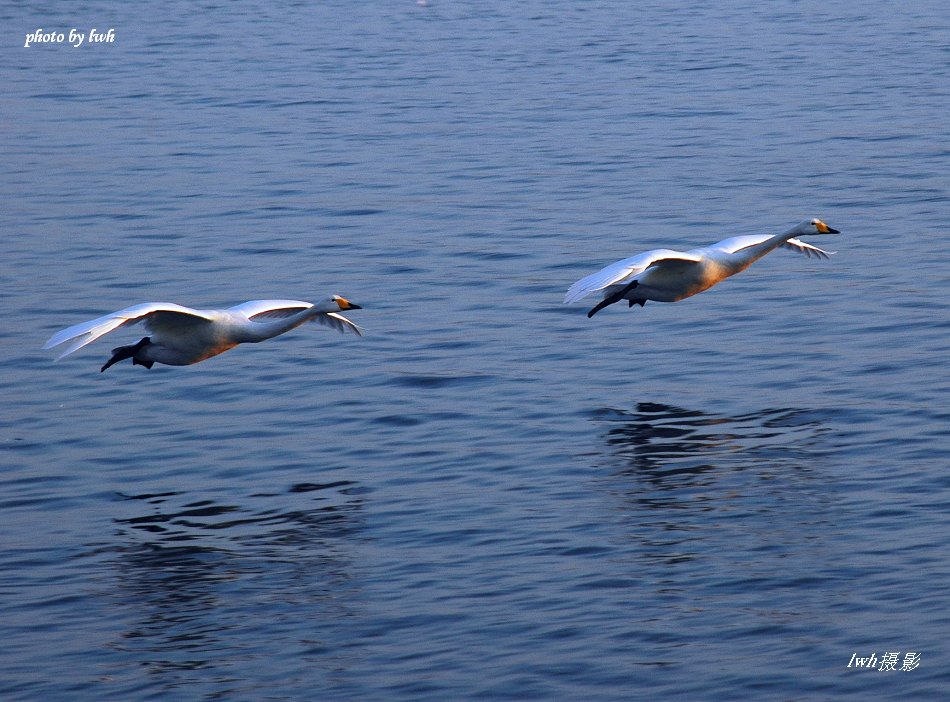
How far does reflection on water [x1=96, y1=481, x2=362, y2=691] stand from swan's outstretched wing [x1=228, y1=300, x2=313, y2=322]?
251cm

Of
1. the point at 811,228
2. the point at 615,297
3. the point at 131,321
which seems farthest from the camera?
the point at 811,228

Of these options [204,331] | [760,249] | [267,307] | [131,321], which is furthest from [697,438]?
[131,321]

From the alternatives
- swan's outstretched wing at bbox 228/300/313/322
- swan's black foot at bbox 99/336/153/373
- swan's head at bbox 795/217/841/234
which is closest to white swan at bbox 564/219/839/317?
swan's head at bbox 795/217/841/234

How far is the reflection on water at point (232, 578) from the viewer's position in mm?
12883

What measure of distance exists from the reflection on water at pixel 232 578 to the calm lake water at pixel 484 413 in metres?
0.04

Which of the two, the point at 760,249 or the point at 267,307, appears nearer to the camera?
the point at 267,307

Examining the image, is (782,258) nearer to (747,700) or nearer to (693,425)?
(693,425)

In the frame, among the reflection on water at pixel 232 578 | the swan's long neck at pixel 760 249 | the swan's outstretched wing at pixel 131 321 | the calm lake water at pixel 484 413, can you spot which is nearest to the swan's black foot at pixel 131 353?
the swan's outstretched wing at pixel 131 321

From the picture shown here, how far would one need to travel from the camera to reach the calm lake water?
12.8 meters

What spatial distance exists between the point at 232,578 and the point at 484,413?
4264mm

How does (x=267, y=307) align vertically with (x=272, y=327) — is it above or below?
above

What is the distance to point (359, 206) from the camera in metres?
27.2

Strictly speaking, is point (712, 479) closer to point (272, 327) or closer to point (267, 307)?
point (272, 327)

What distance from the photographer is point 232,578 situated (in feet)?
46.0
